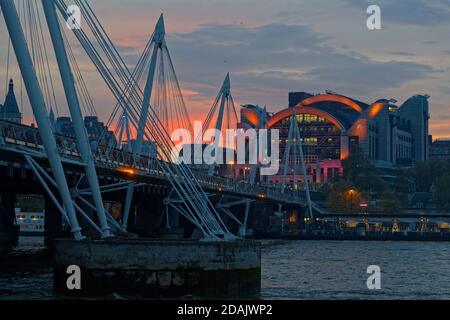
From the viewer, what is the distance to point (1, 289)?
59.8 metres

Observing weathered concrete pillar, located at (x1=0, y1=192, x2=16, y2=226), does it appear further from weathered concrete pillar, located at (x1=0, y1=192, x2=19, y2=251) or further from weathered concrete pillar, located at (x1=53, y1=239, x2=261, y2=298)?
weathered concrete pillar, located at (x1=53, y1=239, x2=261, y2=298)

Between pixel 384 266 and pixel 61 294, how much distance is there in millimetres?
46206

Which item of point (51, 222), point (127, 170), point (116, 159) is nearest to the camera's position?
point (127, 170)

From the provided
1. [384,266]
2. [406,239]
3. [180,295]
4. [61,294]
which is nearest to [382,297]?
[180,295]

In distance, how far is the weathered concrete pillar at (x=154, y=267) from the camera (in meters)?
53.7

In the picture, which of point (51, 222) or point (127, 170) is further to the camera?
point (51, 222)

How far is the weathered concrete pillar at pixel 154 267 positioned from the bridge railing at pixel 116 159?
11.4m

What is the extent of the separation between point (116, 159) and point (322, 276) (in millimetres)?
21946

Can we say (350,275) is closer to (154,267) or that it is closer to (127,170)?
(127,170)

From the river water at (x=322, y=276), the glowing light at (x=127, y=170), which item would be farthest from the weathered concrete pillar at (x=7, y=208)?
the glowing light at (x=127, y=170)

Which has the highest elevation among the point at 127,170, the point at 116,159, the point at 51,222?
the point at 116,159

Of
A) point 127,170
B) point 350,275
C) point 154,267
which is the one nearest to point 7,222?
point 127,170

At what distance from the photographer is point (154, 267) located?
54.0 metres

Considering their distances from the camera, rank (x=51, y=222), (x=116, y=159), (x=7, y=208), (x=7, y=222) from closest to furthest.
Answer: (x=116, y=159) → (x=51, y=222) → (x=7, y=208) → (x=7, y=222)
